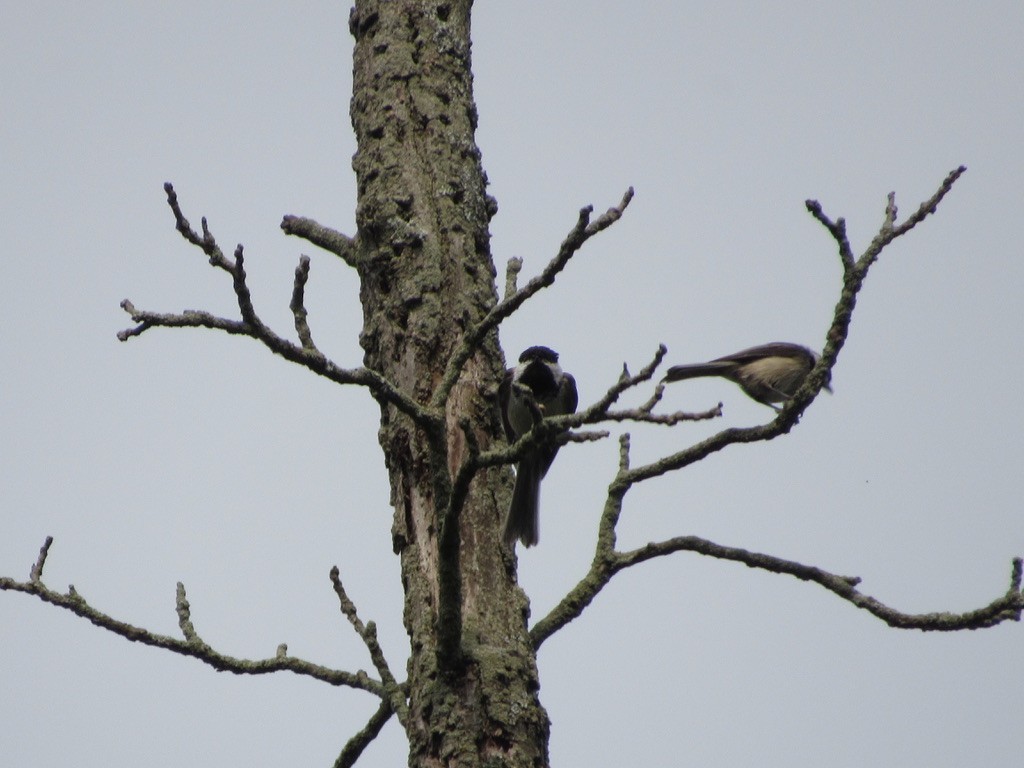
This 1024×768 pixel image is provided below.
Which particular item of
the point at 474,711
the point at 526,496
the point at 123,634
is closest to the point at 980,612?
the point at 474,711

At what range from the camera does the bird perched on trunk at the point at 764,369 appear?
629cm

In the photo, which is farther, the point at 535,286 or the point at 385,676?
the point at 385,676

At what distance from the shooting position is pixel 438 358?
3830 millimetres

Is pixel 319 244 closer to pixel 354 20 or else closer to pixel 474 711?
pixel 354 20

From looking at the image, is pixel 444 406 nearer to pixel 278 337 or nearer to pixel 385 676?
pixel 278 337

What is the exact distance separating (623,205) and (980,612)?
1527mm

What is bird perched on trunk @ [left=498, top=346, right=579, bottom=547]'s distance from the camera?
4.12m

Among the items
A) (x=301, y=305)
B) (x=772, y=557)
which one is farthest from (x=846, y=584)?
(x=301, y=305)

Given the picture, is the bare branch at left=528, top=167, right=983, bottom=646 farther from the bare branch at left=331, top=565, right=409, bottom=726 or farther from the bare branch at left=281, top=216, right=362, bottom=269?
the bare branch at left=281, top=216, right=362, bottom=269

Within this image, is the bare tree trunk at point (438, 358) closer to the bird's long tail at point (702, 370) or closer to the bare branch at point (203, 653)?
the bare branch at point (203, 653)

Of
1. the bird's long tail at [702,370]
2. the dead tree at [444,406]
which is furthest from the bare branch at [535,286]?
the bird's long tail at [702,370]

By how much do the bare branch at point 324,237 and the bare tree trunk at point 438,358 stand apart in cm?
9

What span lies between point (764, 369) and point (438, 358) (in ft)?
9.82

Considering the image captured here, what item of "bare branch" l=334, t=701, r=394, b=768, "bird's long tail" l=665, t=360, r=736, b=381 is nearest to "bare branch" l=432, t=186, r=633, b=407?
"bare branch" l=334, t=701, r=394, b=768
